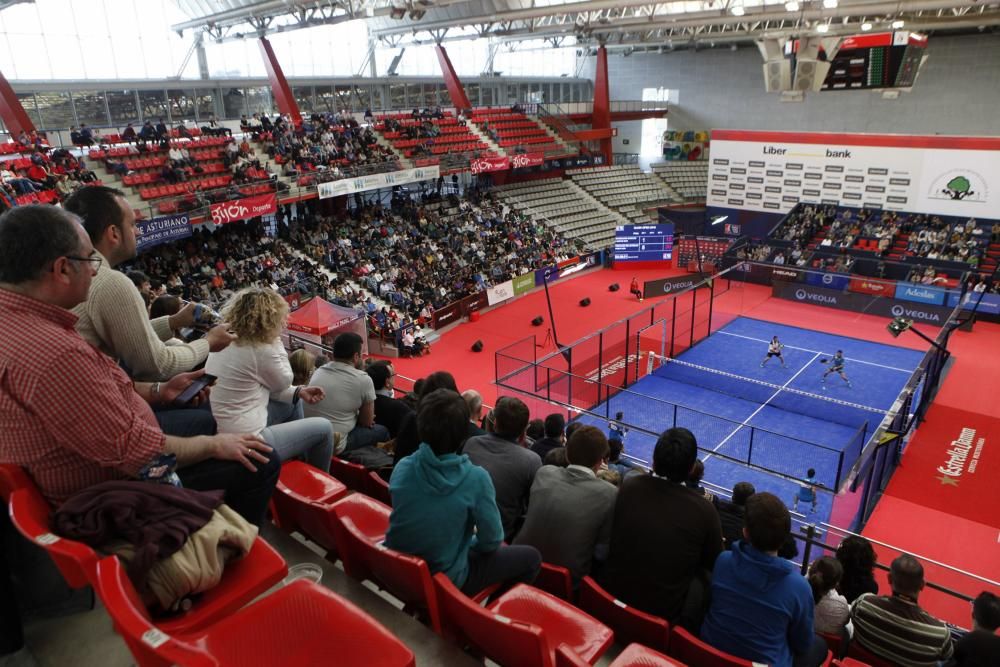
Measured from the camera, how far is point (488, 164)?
32625 mm

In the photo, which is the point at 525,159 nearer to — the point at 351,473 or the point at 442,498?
the point at 351,473

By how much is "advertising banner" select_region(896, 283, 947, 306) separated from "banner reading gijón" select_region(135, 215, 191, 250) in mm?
25027

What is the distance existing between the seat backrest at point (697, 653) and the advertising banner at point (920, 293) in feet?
81.1

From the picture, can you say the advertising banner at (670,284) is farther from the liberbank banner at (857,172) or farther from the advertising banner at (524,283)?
the liberbank banner at (857,172)

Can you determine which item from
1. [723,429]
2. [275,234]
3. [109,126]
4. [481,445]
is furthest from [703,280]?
[109,126]

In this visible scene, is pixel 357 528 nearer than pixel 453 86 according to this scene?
Yes

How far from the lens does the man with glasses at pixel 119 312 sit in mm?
3340

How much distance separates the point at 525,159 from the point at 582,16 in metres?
7.55

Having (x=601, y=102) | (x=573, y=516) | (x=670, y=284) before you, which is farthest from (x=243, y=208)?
(x=601, y=102)

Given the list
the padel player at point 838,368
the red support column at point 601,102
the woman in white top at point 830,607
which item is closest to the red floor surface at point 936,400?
the padel player at point 838,368

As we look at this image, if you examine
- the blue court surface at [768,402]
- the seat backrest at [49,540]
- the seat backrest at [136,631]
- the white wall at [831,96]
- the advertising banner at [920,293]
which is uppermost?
the white wall at [831,96]

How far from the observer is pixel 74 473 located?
2.49 m

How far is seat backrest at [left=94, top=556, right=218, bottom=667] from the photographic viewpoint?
6.26 ft

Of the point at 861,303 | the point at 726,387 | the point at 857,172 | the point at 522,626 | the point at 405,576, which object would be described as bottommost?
the point at 726,387
